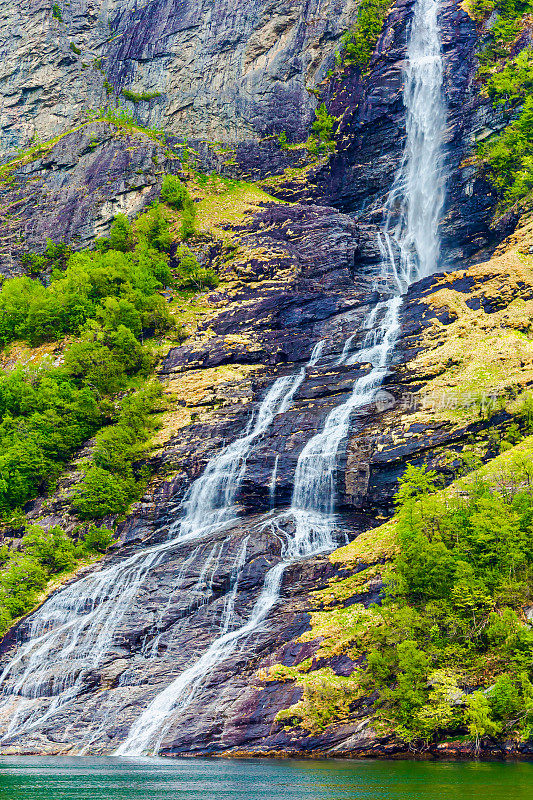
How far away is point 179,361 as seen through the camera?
59.8m

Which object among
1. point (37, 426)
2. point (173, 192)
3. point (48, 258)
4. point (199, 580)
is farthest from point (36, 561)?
point (173, 192)

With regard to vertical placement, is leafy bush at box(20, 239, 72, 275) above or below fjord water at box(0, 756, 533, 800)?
above

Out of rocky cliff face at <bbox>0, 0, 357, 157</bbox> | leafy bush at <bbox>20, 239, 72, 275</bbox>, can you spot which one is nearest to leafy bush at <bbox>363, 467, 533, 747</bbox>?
leafy bush at <bbox>20, 239, 72, 275</bbox>

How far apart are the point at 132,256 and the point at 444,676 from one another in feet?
178

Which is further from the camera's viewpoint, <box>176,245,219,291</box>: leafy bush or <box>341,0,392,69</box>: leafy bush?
<box>341,0,392,69</box>: leafy bush

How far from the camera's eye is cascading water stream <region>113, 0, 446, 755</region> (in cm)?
3319

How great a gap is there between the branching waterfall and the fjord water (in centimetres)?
512

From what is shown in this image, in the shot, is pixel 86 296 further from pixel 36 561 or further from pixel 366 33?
pixel 366 33

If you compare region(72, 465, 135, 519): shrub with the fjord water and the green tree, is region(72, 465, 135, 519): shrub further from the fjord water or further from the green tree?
the green tree

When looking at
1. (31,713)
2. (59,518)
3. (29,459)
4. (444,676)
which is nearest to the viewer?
(444,676)

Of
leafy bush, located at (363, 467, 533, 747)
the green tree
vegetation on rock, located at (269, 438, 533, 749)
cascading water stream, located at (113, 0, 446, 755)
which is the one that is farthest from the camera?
cascading water stream, located at (113, 0, 446, 755)

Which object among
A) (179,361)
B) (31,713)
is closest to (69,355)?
(179,361)

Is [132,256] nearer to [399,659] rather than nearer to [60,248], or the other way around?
[60,248]

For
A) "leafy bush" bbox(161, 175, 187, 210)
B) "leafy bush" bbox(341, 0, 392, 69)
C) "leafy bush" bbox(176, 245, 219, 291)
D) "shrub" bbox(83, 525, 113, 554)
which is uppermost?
"leafy bush" bbox(341, 0, 392, 69)
